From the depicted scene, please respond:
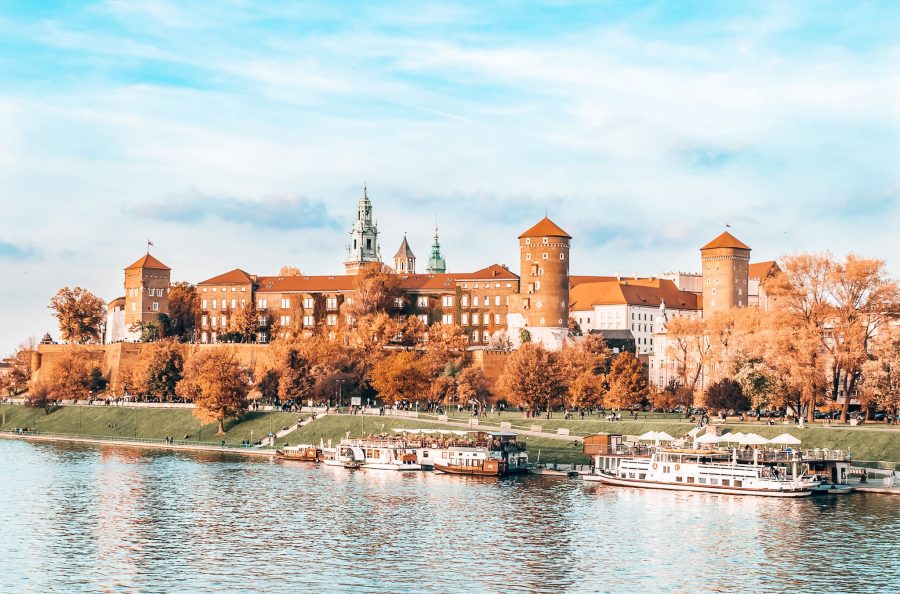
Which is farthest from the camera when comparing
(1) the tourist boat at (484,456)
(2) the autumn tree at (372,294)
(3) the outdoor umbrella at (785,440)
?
(2) the autumn tree at (372,294)

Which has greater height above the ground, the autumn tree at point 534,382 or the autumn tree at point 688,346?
the autumn tree at point 688,346

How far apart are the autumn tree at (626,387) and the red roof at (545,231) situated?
30940mm

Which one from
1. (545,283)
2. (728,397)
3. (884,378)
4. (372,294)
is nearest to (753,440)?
(884,378)

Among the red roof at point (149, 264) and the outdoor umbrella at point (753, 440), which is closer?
the outdoor umbrella at point (753, 440)

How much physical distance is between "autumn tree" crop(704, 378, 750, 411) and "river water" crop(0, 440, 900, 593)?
24.6 m

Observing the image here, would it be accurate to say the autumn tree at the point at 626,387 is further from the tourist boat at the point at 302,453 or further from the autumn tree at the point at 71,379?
the autumn tree at the point at 71,379

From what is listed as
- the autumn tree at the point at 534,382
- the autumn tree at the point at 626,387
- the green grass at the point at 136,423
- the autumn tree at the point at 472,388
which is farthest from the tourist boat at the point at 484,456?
the autumn tree at the point at 472,388

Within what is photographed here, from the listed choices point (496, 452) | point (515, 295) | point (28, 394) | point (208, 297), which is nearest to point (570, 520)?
point (496, 452)

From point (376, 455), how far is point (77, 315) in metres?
94.4

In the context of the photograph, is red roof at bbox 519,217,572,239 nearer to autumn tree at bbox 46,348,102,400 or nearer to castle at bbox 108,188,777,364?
castle at bbox 108,188,777,364

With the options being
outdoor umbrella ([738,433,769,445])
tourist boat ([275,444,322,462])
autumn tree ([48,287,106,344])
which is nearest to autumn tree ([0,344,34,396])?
autumn tree ([48,287,106,344])

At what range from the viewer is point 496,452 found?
333 feet

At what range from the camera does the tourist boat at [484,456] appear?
99.1 m

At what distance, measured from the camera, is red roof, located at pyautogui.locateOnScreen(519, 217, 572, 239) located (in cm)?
16775
